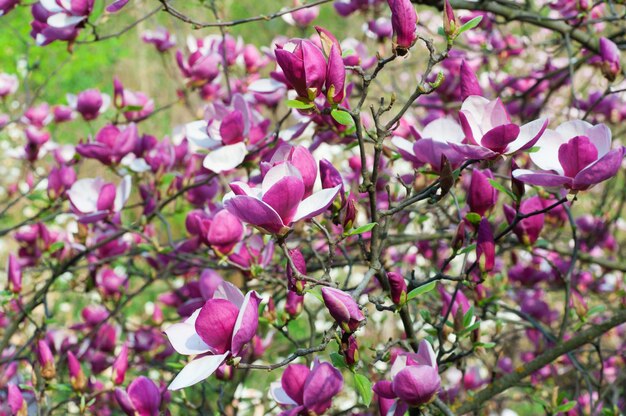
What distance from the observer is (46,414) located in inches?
43.4

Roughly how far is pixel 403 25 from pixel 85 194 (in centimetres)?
78

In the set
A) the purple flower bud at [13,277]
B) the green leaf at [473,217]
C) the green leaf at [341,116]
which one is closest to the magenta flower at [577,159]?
the green leaf at [473,217]

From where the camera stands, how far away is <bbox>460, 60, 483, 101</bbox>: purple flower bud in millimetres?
816

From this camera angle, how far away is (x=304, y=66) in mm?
729

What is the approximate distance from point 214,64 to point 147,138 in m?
0.24

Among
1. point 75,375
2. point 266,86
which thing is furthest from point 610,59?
point 75,375

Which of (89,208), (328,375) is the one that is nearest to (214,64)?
(89,208)

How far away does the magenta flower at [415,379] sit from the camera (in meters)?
0.71

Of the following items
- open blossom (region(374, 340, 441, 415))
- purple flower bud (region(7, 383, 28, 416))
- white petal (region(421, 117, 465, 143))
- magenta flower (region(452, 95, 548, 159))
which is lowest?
purple flower bud (region(7, 383, 28, 416))

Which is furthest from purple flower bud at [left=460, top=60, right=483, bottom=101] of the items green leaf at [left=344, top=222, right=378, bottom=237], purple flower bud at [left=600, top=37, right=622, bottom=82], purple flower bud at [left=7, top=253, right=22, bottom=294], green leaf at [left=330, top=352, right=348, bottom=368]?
purple flower bud at [left=7, top=253, right=22, bottom=294]

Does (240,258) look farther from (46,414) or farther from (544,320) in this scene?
(544,320)

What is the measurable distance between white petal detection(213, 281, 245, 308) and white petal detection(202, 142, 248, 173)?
0.35 metres

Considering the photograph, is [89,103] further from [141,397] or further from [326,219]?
[141,397]

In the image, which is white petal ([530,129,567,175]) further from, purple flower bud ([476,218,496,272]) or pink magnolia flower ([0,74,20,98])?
pink magnolia flower ([0,74,20,98])
